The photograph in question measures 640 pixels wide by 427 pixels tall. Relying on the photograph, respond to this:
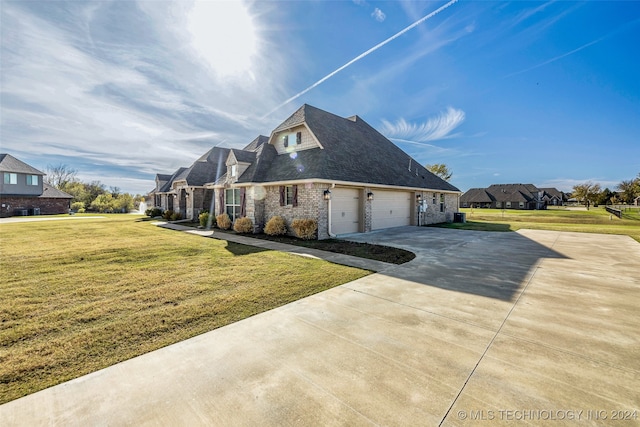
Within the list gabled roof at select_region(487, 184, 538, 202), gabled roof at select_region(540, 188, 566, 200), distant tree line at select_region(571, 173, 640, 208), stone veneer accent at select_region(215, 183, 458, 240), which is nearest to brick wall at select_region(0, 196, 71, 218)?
stone veneer accent at select_region(215, 183, 458, 240)

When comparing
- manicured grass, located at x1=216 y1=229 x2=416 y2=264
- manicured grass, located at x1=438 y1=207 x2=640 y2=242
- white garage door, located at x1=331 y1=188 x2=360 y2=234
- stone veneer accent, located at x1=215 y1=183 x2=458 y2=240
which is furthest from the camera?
manicured grass, located at x1=438 y1=207 x2=640 y2=242

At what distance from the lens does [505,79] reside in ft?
45.8

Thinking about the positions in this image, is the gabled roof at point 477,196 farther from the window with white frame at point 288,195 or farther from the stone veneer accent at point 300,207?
the window with white frame at point 288,195

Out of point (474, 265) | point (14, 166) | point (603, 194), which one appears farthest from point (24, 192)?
point (603, 194)

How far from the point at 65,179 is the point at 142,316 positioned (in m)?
61.7

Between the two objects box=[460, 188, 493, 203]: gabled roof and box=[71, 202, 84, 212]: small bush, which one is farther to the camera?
box=[460, 188, 493, 203]: gabled roof

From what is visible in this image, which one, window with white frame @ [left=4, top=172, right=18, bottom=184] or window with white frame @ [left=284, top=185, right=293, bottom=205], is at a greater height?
window with white frame @ [left=4, top=172, right=18, bottom=184]

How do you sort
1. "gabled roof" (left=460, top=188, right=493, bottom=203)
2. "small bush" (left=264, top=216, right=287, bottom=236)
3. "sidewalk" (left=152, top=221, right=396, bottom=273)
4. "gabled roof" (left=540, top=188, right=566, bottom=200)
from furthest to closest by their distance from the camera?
1. "gabled roof" (left=540, top=188, right=566, bottom=200)
2. "gabled roof" (left=460, top=188, right=493, bottom=203)
3. "small bush" (left=264, top=216, right=287, bottom=236)
4. "sidewalk" (left=152, top=221, right=396, bottom=273)

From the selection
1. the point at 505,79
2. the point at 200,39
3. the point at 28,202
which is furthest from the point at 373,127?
the point at 28,202

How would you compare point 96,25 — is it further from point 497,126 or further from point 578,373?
point 497,126

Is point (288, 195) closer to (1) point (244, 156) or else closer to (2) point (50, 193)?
(1) point (244, 156)

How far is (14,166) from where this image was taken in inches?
1131

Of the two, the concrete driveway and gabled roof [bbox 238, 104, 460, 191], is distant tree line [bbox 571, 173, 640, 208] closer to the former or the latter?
gabled roof [bbox 238, 104, 460, 191]

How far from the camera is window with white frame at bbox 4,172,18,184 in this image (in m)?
27.9
